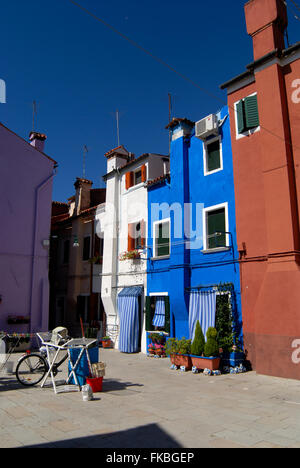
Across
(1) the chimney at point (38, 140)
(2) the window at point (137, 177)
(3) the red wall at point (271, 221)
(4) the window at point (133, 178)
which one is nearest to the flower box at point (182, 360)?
(3) the red wall at point (271, 221)

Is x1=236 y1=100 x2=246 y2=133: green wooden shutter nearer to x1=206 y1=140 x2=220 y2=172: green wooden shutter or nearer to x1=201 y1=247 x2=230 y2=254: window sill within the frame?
x1=206 y1=140 x2=220 y2=172: green wooden shutter

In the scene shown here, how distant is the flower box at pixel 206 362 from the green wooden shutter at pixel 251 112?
7402 millimetres

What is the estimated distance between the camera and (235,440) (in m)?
5.05

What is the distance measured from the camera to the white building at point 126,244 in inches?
629

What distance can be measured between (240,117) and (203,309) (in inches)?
261

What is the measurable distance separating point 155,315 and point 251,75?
9711 millimetres

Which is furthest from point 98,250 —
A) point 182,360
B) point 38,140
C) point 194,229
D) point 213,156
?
point 182,360

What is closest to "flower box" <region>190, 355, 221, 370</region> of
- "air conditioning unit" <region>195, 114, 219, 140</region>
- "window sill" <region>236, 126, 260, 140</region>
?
"window sill" <region>236, 126, 260, 140</region>

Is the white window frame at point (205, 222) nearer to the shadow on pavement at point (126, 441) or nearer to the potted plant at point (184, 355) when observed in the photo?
the potted plant at point (184, 355)

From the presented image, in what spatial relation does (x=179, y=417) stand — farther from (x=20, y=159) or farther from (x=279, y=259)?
(x=20, y=159)

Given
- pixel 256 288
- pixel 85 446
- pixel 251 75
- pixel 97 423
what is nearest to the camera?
Result: pixel 85 446

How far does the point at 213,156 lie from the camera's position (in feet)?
44.2

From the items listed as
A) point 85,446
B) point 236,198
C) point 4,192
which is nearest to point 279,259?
point 236,198

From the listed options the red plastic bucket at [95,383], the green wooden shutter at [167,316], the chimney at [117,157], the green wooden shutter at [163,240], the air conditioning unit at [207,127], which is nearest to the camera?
the red plastic bucket at [95,383]
